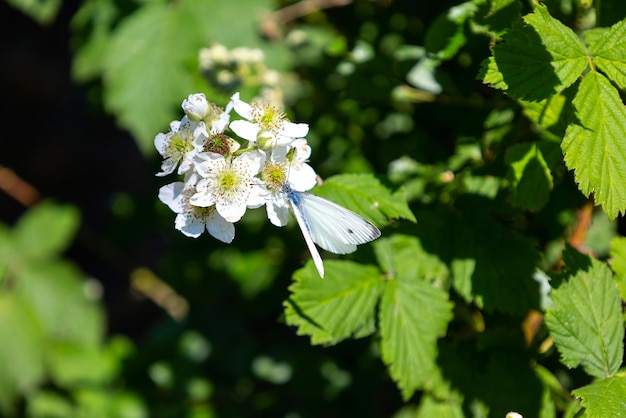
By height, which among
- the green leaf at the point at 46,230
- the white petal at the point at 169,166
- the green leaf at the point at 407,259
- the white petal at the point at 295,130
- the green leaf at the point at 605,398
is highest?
the white petal at the point at 295,130

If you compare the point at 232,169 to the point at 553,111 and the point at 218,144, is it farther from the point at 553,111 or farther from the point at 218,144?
the point at 553,111

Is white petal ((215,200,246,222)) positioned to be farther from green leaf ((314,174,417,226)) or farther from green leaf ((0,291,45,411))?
green leaf ((0,291,45,411))

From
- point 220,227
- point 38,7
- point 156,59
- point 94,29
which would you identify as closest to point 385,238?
point 220,227

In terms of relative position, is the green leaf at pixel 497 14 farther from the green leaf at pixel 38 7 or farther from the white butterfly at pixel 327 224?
the green leaf at pixel 38 7

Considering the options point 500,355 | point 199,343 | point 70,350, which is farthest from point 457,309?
point 70,350

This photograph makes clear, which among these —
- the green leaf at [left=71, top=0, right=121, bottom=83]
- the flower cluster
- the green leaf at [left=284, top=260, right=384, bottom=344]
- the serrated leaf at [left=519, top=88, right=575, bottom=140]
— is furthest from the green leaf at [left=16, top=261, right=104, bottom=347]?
the serrated leaf at [left=519, top=88, right=575, bottom=140]

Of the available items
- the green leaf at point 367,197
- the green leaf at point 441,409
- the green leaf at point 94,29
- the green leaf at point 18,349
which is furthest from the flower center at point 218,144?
the green leaf at point 18,349

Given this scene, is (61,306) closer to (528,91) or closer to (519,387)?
(519,387)
